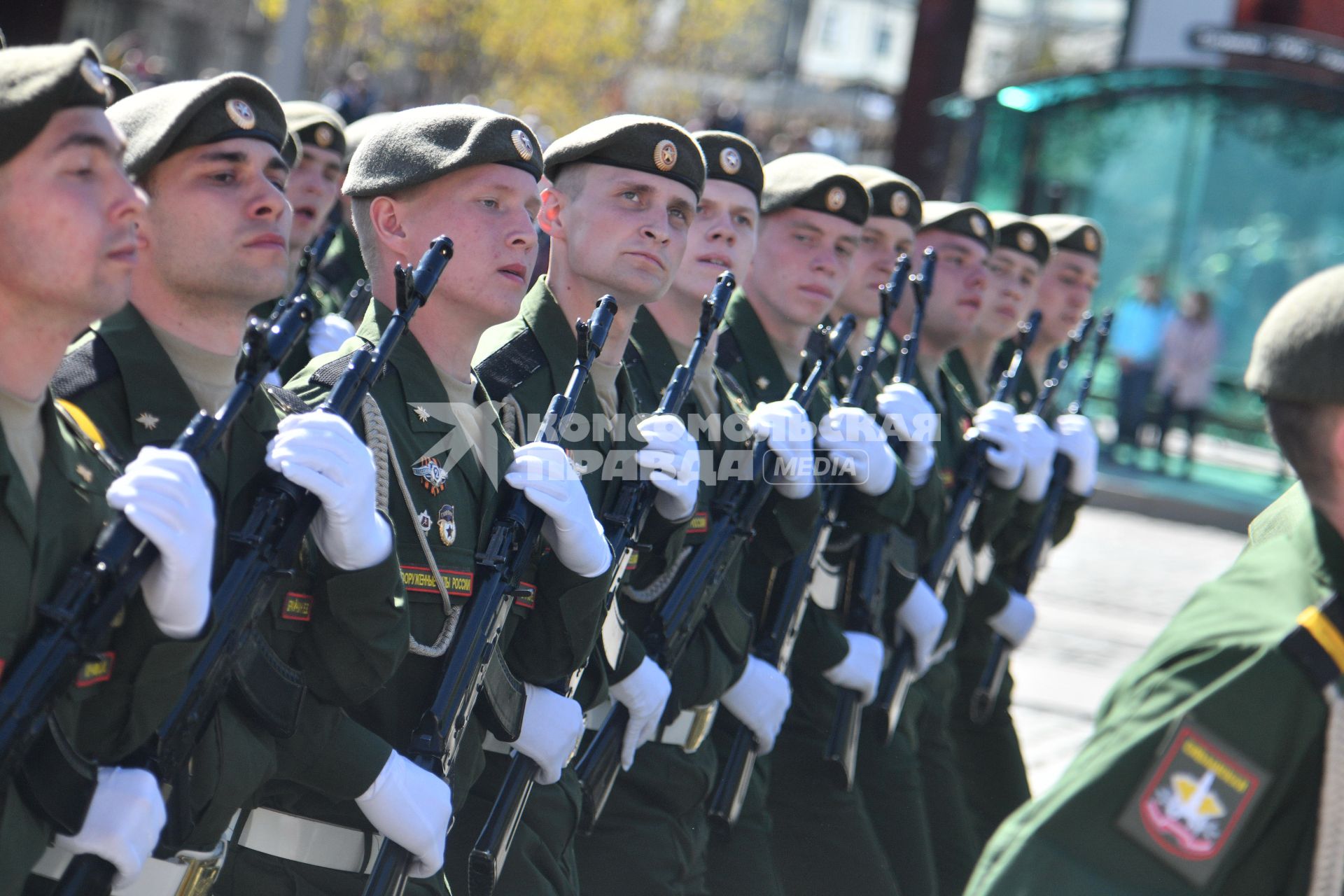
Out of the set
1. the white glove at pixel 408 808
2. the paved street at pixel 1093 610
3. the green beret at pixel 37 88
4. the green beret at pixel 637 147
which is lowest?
the paved street at pixel 1093 610

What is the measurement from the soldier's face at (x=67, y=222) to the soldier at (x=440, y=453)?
0.67 m

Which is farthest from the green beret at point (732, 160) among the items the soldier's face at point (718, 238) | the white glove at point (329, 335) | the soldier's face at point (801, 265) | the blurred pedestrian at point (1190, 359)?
the blurred pedestrian at point (1190, 359)

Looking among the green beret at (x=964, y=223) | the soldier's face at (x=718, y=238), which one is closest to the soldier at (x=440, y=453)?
the soldier's face at (x=718, y=238)

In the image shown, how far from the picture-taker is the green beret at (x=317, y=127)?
5207 millimetres

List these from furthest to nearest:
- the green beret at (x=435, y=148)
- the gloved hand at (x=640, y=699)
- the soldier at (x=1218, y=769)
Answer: the gloved hand at (x=640, y=699)
the green beret at (x=435, y=148)
the soldier at (x=1218, y=769)

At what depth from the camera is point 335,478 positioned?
97.5 inches

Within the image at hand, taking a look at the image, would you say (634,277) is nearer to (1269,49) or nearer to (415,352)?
(415,352)

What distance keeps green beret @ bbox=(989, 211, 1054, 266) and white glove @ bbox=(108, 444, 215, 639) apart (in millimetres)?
4377

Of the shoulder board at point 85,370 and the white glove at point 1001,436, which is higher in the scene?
the shoulder board at point 85,370

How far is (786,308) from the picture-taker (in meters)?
4.73

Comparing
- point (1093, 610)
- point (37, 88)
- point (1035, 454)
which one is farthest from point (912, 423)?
point (1093, 610)

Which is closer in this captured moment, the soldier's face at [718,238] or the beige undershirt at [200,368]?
the beige undershirt at [200,368]

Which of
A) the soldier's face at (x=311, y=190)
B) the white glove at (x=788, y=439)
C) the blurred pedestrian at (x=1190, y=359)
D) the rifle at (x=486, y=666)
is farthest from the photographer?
the blurred pedestrian at (x=1190, y=359)

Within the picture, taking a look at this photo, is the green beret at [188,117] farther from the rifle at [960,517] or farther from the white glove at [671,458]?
the rifle at [960,517]
